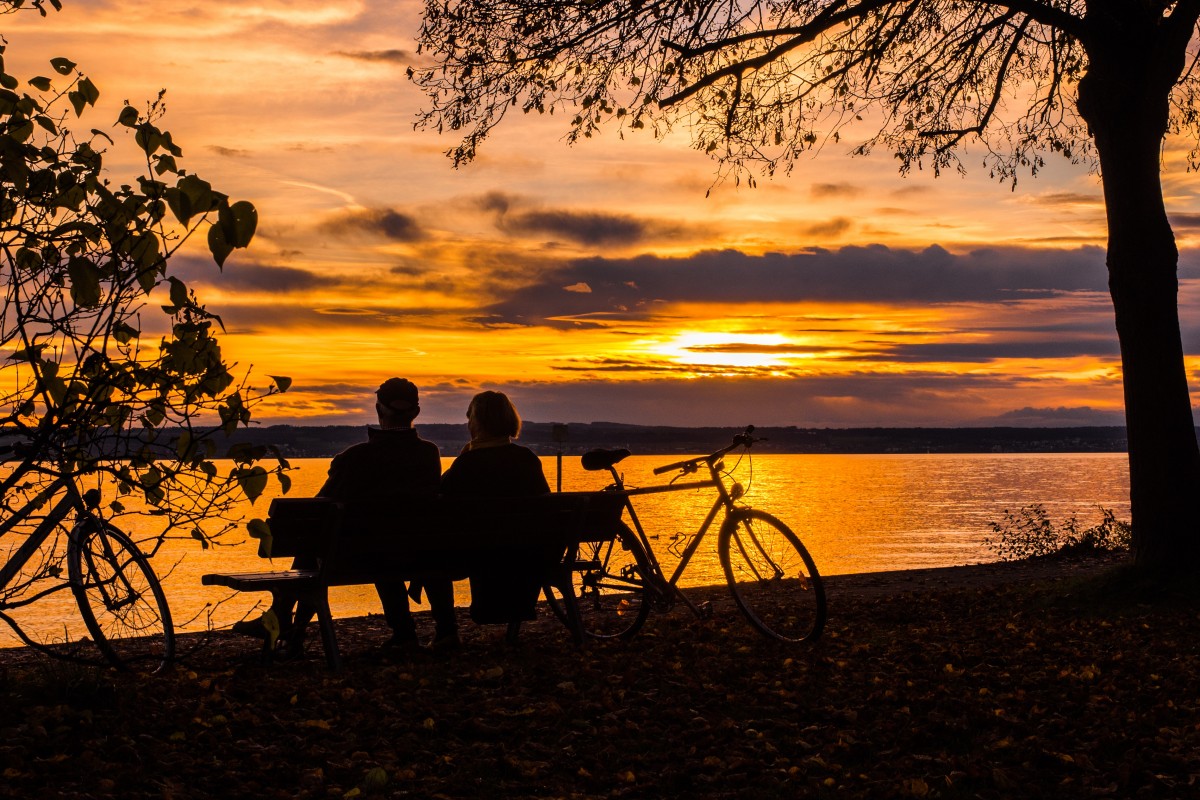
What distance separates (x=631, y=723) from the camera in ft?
20.9

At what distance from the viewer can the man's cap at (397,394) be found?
8273 mm

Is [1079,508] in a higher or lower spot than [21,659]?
lower

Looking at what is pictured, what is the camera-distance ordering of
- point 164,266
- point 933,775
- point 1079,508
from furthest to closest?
point 1079,508 < point 933,775 < point 164,266

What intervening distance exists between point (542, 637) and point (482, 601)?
1354 millimetres

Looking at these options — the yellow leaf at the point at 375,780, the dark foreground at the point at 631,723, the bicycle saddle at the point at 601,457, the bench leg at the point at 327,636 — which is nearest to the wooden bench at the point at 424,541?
the bench leg at the point at 327,636

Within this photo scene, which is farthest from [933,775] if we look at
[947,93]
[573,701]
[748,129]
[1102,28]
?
[947,93]

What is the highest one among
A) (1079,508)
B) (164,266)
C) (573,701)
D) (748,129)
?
(748,129)

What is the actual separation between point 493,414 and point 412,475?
2.38 ft

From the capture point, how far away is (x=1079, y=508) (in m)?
75.9

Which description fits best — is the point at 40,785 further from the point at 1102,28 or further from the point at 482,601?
the point at 1102,28

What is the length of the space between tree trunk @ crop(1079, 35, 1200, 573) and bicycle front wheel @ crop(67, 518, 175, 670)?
8.28 m

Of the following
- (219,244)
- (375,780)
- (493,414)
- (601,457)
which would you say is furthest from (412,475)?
(219,244)

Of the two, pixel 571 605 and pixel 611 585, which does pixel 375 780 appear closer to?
pixel 571 605

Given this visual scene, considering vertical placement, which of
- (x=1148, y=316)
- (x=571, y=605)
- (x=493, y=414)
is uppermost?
(x=1148, y=316)
